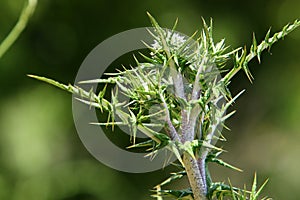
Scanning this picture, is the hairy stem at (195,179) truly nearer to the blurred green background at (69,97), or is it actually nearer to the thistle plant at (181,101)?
the thistle plant at (181,101)

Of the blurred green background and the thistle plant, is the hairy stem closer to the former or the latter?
the thistle plant

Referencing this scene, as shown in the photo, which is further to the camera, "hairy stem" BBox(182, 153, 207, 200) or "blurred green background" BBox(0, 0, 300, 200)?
"blurred green background" BBox(0, 0, 300, 200)

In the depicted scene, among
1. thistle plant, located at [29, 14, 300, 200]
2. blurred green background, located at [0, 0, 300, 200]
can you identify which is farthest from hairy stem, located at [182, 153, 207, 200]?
blurred green background, located at [0, 0, 300, 200]

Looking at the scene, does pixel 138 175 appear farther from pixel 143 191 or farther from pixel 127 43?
pixel 127 43

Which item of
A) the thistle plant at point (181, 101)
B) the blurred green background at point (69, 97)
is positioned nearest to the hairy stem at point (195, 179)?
the thistle plant at point (181, 101)

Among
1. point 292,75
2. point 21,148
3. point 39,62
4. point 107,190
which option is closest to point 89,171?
point 107,190

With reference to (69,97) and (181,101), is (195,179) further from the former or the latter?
(69,97)

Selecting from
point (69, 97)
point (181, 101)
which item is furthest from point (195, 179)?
point (69, 97)

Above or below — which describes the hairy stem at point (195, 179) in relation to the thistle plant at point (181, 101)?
below
